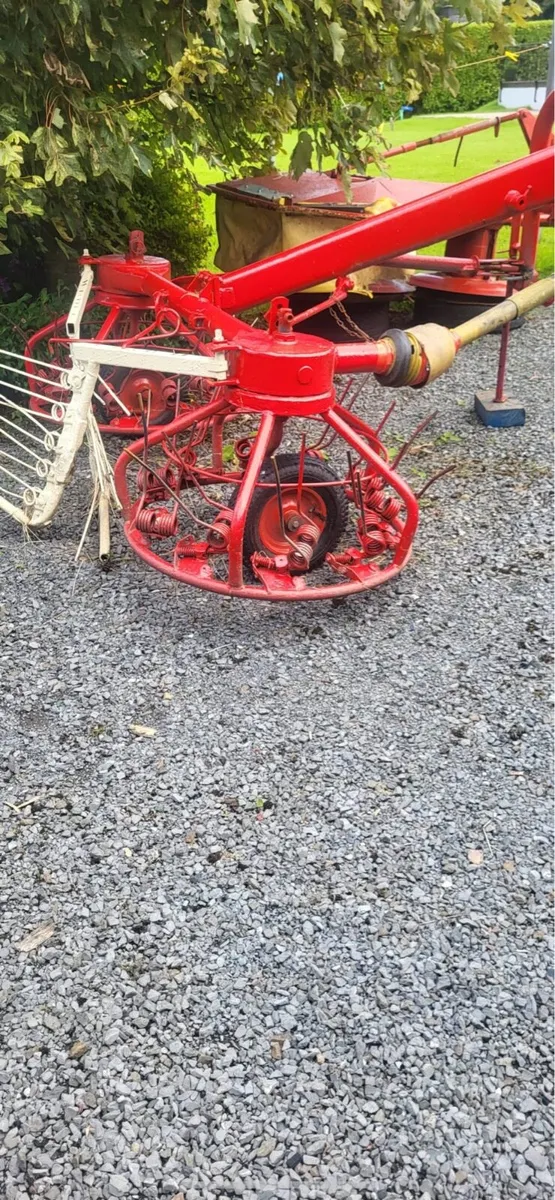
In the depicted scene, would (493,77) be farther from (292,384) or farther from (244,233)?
(292,384)

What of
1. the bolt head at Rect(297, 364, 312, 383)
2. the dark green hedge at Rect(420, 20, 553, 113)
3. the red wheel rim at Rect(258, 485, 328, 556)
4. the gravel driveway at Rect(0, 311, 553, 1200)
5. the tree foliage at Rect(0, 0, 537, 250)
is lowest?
the gravel driveway at Rect(0, 311, 553, 1200)

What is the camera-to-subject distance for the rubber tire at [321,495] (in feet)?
10.1

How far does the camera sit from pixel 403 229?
3012mm

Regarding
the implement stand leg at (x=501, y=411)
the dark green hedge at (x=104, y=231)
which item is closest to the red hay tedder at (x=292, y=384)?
the implement stand leg at (x=501, y=411)

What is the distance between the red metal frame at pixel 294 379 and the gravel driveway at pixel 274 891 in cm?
25

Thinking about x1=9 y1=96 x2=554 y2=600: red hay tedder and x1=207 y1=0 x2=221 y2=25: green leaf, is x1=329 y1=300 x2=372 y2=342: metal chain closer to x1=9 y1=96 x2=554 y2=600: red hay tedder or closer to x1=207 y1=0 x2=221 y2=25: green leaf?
x1=9 y1=96 x2=554 y2=600: red hay tedder

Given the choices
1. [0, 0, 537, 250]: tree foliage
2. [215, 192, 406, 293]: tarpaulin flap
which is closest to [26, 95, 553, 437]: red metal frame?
[0, 0, 537, 250]: tree foliage

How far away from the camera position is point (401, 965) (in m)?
1.87

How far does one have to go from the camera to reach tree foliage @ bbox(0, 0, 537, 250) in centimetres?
343

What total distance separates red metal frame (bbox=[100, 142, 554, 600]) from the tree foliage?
91 cm

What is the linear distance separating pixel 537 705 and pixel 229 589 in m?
1.06

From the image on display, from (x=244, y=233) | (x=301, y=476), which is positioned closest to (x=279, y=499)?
(x=301, y=476)

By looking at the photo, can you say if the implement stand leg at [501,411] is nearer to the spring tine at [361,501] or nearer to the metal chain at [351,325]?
the metal chain at [351,325]

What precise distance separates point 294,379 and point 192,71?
1.57 m
